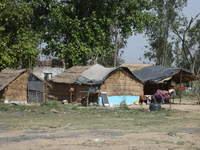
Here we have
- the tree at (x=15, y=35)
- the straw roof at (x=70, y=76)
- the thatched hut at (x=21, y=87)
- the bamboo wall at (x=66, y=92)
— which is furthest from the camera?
the tree at (x=15, y=35)

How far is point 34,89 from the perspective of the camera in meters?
25.9

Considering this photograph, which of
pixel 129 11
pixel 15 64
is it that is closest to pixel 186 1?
pixel 129 11

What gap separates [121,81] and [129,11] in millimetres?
10778

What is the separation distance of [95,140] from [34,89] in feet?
58.4

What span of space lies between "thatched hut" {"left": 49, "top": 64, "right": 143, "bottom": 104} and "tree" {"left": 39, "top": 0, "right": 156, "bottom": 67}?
4.41 meters

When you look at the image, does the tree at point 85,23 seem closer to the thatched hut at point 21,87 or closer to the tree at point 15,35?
the tree at point 15,35

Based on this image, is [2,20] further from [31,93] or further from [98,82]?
[98,82]

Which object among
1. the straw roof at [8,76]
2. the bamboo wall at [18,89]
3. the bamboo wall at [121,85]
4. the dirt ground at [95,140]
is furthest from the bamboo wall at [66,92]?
the dirt ground at [95,140]

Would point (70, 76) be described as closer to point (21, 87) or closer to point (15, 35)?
point (21, 87)

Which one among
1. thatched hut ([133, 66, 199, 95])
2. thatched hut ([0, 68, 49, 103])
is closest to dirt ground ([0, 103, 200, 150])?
thatched hut ([0, 68, 49, 103])

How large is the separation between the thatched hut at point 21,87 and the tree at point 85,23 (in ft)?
20.7

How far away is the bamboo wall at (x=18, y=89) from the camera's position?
24.3 meters

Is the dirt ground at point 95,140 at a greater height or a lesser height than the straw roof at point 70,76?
lesser

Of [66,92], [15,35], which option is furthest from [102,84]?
[15,35]
